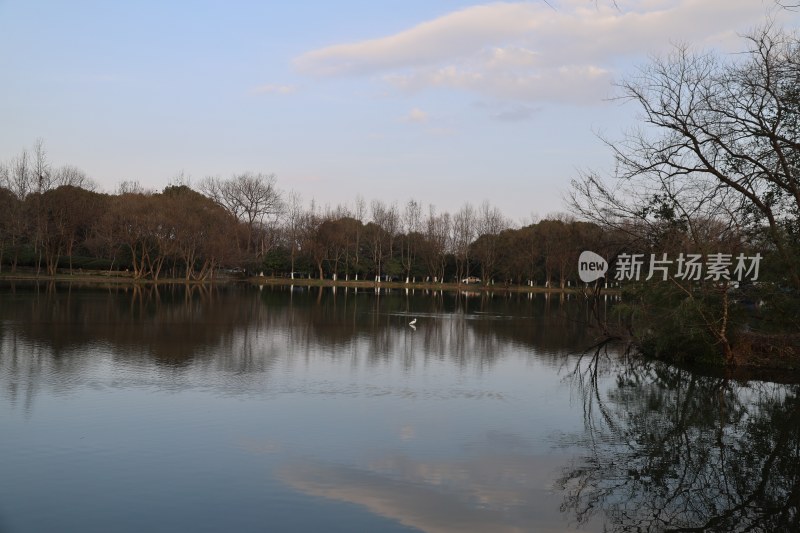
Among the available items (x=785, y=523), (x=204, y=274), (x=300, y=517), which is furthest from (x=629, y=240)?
(x=204, y=274)

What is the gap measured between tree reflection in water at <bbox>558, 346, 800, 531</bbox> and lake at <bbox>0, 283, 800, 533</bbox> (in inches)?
1.4

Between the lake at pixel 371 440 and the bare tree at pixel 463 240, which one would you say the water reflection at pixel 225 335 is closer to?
the lake at pixel 371 440

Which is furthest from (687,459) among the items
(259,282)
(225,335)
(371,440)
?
(259,282)

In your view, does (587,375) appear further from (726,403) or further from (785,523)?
(785,523)

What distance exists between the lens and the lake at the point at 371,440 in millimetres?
6918

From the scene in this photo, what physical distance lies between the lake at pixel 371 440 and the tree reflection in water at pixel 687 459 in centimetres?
4

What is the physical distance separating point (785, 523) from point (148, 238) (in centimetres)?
5459

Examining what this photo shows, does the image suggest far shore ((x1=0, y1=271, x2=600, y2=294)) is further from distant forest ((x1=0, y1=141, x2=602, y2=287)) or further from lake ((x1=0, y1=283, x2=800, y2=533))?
lake ((x1=0, y1=283, x2=800, y2=533))

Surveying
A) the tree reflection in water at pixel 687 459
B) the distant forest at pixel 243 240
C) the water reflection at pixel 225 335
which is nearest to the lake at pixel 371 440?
the tree reflection in water at pixel 687 459

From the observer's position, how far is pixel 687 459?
9336 millimetres

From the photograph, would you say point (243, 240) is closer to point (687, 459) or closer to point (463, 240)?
point (463, 240)

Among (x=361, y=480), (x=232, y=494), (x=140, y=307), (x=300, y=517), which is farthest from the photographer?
(x=140, y=307)

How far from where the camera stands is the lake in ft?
22.7

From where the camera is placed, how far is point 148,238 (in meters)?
55.8
